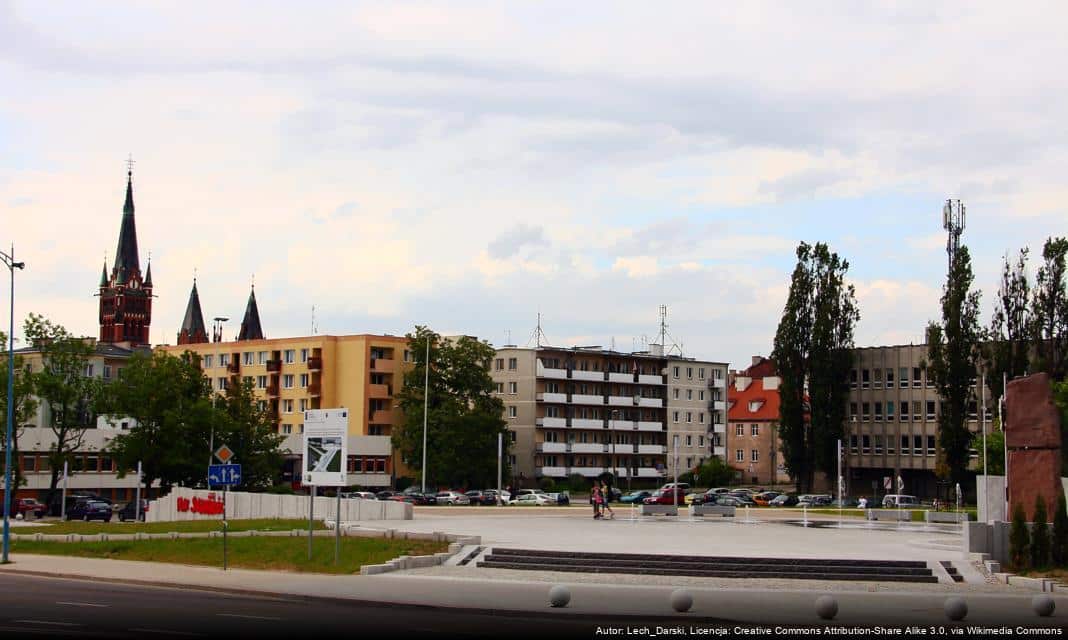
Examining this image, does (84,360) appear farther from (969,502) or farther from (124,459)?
(969,502)

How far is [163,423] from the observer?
7844 centimetres

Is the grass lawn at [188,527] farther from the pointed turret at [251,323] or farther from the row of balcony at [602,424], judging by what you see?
the pointed turret at [251,323]

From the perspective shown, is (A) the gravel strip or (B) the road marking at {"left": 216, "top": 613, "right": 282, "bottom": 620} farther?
(A) the gravel strip

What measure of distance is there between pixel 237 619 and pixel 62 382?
67.6 metres

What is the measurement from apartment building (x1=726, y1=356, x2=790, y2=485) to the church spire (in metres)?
84.7

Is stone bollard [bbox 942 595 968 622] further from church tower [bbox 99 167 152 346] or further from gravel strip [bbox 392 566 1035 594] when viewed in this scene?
church tower [bbox 99 167 152 346]

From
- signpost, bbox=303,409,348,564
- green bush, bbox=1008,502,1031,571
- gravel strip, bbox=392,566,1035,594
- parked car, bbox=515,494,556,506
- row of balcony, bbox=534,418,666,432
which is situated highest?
row of balcony, bbox=534,418,666,432

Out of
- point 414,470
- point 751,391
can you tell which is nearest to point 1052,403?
point 414,470

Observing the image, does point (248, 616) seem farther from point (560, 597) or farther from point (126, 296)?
point (126, 296)

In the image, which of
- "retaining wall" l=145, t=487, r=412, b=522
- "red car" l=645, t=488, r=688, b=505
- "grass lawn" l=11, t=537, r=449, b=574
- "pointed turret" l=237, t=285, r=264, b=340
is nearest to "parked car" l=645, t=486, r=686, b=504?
"red car" l=645, t=488, r=688, b=505

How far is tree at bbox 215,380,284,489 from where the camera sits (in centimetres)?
8469

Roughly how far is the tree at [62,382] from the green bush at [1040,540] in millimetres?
65410

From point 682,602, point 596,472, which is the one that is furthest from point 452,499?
point 682,602

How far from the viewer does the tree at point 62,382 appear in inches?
3167
